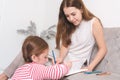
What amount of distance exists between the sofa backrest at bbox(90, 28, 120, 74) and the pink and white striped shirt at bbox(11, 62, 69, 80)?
445 millimetres

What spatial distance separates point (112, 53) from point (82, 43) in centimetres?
23

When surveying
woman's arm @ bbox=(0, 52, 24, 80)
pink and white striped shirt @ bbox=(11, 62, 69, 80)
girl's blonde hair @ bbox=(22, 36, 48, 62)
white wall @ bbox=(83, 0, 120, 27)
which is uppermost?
white wall @ bbox=(83, 0, 120, 27)

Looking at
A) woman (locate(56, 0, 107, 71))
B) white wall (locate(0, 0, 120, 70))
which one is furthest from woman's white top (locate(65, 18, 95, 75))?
white wall (locate(0, 0, 120, 70))

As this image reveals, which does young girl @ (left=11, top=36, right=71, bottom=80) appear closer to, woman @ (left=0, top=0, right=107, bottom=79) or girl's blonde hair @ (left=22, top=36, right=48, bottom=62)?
girl's blonde hair @ (left=22, top=36, right=48, bottom=62)

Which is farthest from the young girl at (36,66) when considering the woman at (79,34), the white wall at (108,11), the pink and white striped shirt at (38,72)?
the white wall at (108,11)

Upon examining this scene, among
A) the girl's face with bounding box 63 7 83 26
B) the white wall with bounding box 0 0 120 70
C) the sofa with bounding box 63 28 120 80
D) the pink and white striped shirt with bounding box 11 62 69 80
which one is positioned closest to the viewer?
the pink and white striped shirt with bounding box 11 62 69 80

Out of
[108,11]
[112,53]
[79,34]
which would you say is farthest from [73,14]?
[108,11]

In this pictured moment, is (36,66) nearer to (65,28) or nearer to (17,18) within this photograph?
(65,28)

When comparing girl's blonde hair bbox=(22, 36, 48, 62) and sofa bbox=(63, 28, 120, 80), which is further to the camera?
sofa bbox=(63, 28, 120, 80)

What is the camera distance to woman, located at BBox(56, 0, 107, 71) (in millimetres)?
1670

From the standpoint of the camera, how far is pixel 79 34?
1.78 meters

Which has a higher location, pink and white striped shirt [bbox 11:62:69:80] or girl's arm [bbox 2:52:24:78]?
pink and white striped shirt [bbox 11:62:69:80]

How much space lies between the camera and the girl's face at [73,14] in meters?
1.68

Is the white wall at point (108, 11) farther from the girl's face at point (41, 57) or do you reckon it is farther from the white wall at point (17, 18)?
the girl's face at point (41, 57)
